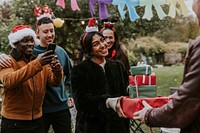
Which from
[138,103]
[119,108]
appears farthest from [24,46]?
[138,103]

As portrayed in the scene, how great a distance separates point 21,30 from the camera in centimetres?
279

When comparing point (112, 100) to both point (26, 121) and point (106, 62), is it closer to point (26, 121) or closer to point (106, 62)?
point (106, 62)

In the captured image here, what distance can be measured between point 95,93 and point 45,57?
0.50m

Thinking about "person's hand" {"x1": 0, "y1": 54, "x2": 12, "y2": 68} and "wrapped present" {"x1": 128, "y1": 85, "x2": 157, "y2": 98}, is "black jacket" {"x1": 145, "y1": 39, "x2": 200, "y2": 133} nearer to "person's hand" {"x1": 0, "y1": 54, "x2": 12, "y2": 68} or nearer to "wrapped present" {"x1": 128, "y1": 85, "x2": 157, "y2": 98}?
"wrapped present" {"x1": 128, "y1": 85, "x2": 157, "y2": 98}

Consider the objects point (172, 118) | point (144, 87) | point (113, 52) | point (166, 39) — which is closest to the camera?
point (172, 118)

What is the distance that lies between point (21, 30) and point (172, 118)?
1.71 m

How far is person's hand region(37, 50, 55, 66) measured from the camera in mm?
2463

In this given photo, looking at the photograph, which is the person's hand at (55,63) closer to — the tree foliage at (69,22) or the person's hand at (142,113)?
the person's hand at (142,113)

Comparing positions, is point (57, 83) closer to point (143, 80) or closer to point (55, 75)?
point (55, 75)

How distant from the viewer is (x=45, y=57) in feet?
8.09

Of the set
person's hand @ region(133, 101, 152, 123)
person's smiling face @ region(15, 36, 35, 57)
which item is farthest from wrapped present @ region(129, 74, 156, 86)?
person's smiling face @ region(15, 36, 35, 57)

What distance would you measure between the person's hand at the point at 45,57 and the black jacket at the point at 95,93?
266 millimetres

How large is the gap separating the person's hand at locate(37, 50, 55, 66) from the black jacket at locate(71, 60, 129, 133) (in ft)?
0.87

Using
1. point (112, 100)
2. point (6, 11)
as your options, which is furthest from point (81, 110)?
point (6, 11)
